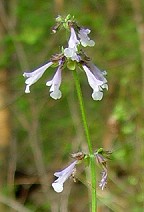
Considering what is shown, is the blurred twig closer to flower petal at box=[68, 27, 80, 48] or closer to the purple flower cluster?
the purple flower cluster

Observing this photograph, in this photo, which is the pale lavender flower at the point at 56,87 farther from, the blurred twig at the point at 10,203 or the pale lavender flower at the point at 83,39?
the blurred twig at the point at 10,203

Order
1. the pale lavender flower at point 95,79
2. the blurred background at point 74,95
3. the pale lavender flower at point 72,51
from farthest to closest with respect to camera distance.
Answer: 1. the blurred background at point 74,95
2. the pale lavender flower at point 95,79
3. the pale lavender flower at point 72,51

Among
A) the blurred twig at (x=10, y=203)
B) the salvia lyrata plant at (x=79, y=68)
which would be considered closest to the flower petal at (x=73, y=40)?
the salvia lyrata plant at (x=79, y=68)

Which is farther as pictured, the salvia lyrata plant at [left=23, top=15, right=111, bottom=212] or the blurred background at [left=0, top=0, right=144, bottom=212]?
the blurred background at [left=0, top=0, right=144, bottom=212]

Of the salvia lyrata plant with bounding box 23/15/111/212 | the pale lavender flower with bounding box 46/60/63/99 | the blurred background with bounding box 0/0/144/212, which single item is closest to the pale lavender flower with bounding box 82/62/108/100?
the salvia lyrata plant with bounding box 23/15/111/212

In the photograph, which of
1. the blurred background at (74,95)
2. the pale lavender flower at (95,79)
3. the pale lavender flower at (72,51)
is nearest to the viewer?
the pale lavender flower at (72,51)

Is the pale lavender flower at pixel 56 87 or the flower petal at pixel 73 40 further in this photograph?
the pale lavender flower at pixel 56 87

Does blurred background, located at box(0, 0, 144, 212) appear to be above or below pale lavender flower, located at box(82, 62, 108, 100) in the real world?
above
